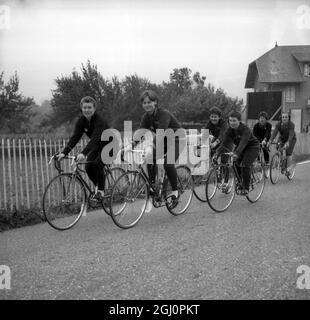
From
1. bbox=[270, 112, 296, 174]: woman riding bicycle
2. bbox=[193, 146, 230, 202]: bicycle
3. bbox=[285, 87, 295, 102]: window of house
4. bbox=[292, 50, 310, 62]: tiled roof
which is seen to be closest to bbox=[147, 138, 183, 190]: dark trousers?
bbox=[193, 146, 230, 202]: bicycle

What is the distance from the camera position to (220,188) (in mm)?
7242

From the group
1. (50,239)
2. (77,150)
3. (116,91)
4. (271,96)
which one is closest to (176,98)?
(116,91)

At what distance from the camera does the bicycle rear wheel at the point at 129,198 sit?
5.81m

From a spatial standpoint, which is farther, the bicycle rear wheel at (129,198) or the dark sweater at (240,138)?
the dark sweater at (240,138)

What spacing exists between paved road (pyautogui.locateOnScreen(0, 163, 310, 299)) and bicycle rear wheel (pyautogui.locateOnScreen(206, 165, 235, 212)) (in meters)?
0.21

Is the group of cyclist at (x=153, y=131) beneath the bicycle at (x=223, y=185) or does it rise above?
above

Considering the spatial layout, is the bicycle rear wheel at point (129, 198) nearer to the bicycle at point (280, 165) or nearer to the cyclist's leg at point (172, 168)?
the cyclist's leg at point (172, 168)

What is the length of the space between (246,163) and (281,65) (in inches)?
1820

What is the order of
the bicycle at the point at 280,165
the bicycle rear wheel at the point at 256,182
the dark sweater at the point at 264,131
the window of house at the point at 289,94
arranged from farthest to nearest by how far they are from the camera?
the window of house at the point at 289,94 < the dark sweater at the point at 264,131 < the bicycle at the point at 280,165 < the bicycle rear wheel at the point at 256,182

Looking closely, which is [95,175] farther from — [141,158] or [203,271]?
[203,271]

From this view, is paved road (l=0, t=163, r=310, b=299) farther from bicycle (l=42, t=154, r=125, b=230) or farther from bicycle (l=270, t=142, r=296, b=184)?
bicycle (l=270, t=142, r=296, b=184)

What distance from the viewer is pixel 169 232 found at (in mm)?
5668

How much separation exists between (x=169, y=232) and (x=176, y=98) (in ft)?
176
